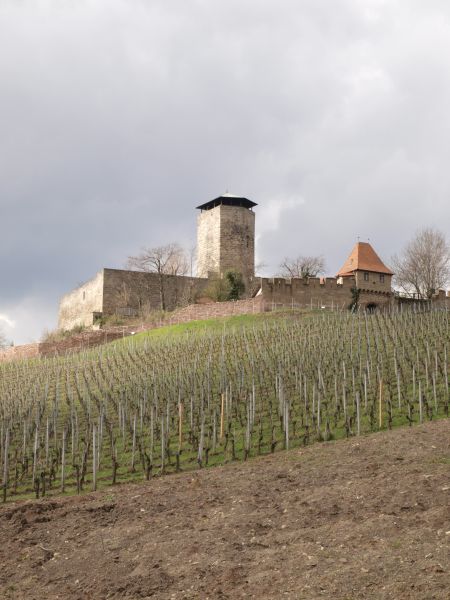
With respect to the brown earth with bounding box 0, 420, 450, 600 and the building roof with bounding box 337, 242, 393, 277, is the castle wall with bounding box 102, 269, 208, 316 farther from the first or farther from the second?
the brown earth with bounding box 0, 420, 450, 600

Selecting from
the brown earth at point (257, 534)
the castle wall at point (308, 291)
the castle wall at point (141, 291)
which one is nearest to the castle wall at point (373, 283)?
the castle wall at point (308, 291)

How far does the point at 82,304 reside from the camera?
43.8 m

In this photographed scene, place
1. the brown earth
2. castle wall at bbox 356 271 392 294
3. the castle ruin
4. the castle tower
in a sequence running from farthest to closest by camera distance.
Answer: the castle tower → castle wall at bbox 356 271 392 294 → the castle ruin → the brown earth

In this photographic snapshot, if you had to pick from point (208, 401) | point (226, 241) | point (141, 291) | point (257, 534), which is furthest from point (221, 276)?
point (257, 534)

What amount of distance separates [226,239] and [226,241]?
137mm

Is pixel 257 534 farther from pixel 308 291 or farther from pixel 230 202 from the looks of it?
pixel 230 202

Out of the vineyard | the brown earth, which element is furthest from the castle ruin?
the brown earth

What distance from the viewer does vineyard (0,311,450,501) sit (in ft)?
36.0

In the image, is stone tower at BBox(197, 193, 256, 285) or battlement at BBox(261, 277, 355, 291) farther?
stone tower at BBox(197, 193, 256, 285)

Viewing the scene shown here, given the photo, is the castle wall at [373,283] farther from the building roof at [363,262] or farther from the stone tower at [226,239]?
the stone tower at [226,239]

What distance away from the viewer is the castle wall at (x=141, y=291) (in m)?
41.0

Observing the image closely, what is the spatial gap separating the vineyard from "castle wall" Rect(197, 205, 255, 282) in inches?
743

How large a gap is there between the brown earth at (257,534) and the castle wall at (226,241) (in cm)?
3622

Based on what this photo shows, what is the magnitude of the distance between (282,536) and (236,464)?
3864 millimetres
